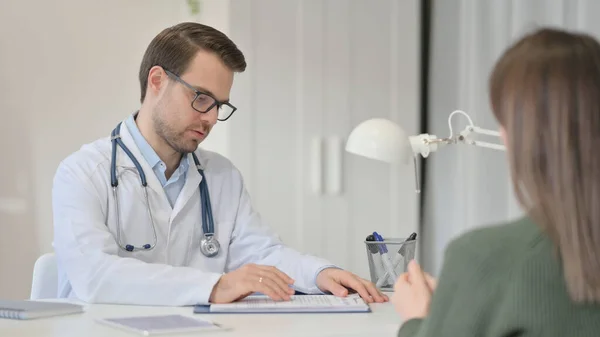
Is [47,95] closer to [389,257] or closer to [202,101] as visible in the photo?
[202,101]

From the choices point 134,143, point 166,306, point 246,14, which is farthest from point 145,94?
point 246,14

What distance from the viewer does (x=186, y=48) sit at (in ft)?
7.29

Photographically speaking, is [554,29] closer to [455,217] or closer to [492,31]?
[492,31]

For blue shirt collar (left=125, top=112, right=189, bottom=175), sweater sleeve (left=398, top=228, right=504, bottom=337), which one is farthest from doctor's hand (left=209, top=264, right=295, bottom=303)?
sweater sleeve (left=398, top=228, right=504, bottom=337)

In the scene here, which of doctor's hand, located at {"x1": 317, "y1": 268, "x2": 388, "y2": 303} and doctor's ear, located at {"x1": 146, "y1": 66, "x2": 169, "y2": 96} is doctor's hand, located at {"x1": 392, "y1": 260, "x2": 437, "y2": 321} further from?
doctor's ear, located at {"x1": 146, "y1": 66, "x2": 169, "y2": 96}

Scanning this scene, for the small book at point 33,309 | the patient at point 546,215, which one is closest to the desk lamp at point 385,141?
the small book at point 33,309

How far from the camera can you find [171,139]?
86.7 inches

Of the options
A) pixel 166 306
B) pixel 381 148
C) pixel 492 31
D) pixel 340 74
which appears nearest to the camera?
pixel 166 306

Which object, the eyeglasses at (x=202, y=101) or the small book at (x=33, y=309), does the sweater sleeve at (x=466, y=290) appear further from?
the eyeglasses at (x=202, y=101)

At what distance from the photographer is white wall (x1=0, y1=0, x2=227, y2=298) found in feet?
10.4

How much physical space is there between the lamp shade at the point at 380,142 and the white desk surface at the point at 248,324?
0.38 metres

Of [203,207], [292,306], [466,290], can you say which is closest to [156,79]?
[203,207]

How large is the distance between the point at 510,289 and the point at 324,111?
7.84ft

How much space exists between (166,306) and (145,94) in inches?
28.8
